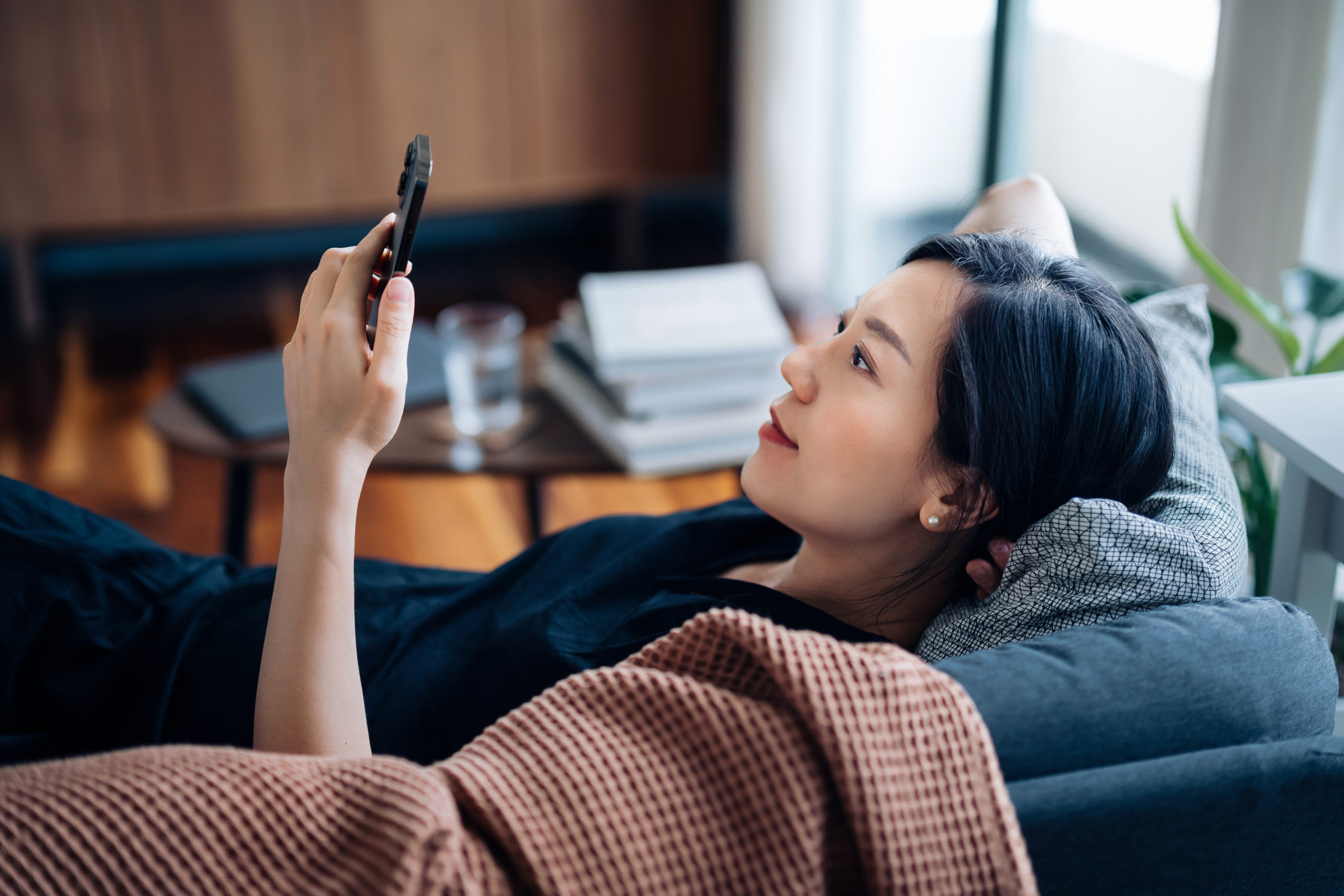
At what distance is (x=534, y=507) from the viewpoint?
1.93 meters

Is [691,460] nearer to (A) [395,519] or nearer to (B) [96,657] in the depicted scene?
(B) [96,657]

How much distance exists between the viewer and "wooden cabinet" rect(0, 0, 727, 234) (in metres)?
3.14

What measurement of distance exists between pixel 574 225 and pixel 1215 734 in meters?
3.59

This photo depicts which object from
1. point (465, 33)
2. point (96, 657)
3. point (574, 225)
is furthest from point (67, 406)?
point (96, 657)

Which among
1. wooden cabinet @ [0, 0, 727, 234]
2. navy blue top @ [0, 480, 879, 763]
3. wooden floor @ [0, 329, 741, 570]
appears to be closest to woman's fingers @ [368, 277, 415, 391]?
navy blue top @ [0, 480, 879, 763]

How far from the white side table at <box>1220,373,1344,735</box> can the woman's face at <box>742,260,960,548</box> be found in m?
0.28

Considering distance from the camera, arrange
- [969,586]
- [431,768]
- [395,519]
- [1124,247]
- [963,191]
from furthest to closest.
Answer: [963,191], [1124,247], [395,519], [969,586], [431,768]

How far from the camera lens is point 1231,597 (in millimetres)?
793

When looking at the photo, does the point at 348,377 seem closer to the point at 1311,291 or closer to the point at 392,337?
the point at 392,337

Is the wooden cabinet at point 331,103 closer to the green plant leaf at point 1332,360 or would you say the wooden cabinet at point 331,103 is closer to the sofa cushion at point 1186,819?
the green plant leaf at point 1332,360

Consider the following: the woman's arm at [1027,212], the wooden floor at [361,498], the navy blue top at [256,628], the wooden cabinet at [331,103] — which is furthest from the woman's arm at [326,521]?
the wooden cabinet at [331,103]

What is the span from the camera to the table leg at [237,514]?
1807 mm

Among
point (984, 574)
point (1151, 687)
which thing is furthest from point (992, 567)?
point (1151, 687)

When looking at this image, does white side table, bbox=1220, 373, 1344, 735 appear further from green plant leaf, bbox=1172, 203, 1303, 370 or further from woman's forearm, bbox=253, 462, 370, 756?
woman's forearm, bbox=253, 462, 370, 756
